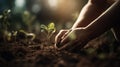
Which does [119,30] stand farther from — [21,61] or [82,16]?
[21,61]

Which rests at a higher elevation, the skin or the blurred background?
the blurred background

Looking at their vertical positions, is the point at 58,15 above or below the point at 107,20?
above

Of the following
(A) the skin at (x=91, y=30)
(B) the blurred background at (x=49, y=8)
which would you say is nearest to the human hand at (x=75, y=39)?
(A) the skin at (x=91, y=30)

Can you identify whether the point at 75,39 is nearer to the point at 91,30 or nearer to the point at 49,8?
the point at 91,30

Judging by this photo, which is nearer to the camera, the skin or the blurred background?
the skin

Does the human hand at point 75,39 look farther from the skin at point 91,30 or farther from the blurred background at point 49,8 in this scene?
the blurred background at point 49,8

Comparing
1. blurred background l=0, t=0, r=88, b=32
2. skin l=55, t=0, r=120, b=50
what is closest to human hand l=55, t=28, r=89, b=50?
skin l=55, t=0, r=120, b=50

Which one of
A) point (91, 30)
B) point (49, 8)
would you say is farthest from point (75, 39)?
point (49, 8)

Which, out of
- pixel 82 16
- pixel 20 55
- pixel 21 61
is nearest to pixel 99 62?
pixel 21 61

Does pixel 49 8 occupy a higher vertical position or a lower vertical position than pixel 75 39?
higher

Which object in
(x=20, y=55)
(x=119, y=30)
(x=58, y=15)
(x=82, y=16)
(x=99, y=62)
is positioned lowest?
(x=99, y=62)

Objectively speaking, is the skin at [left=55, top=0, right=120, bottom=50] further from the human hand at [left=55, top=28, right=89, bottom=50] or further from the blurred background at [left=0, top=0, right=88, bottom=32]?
the blurred background at [left=0, top=0, right=88, bottom=32]
